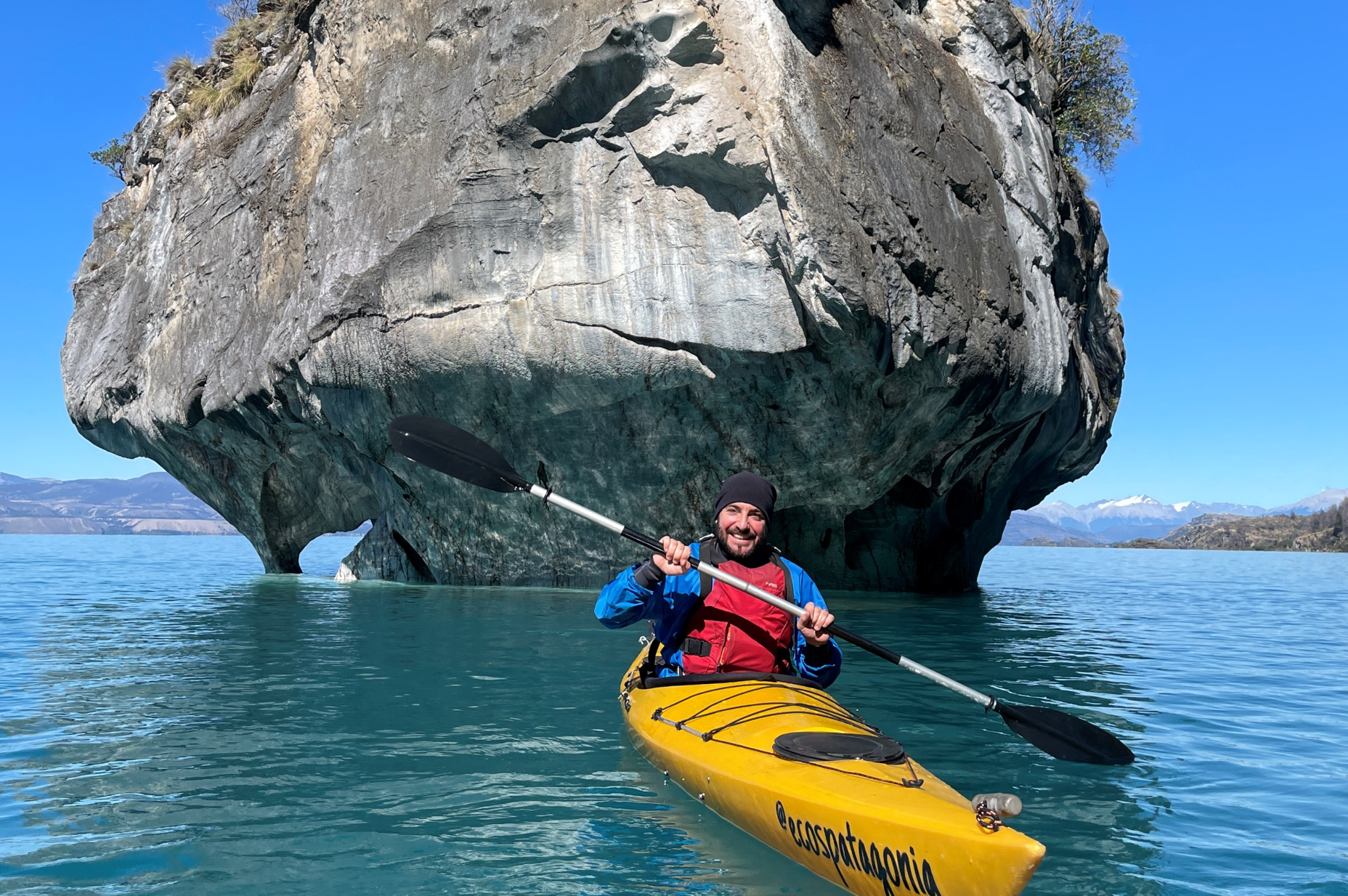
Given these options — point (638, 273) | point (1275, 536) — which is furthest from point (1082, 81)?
point (1275, 536)

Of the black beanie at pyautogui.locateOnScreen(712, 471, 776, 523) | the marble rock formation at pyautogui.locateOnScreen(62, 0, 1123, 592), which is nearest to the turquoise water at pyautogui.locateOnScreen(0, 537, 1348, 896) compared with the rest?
the black beanie at pyautogui.locateOnScreen(712, 471, 776, 523)

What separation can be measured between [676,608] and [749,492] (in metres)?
0.82

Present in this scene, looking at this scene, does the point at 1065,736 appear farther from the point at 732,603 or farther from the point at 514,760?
the point at 514,760

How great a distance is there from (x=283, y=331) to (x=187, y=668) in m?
7.38

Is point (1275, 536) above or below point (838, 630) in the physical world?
below

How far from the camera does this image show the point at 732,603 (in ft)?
17.8

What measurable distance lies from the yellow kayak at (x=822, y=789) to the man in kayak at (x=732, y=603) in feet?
0.81

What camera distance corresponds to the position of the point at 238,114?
56.8 ft

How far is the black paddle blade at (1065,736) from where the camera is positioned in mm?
5066

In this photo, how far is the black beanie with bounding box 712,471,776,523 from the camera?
17.6ft

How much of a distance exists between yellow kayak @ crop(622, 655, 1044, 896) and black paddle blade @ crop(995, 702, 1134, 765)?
1073 mm

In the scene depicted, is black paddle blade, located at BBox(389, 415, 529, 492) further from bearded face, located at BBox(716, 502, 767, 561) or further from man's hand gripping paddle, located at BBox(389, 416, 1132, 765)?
bearded face, located at BBox(716, 502, 767, 561)

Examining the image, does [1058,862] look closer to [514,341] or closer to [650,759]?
[650,759]

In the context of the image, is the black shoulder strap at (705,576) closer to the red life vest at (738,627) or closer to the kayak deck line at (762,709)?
the red life vest at (738,627)
